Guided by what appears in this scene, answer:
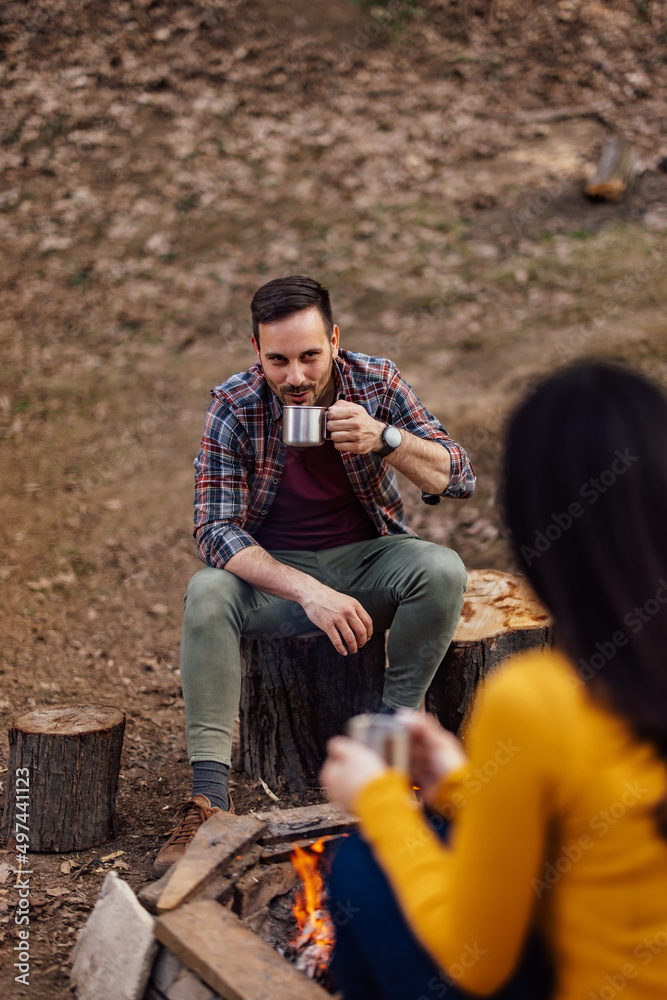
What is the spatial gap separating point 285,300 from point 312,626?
1.17m

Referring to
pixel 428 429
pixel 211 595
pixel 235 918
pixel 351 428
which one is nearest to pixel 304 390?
pixel 351 428

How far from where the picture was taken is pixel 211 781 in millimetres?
2668

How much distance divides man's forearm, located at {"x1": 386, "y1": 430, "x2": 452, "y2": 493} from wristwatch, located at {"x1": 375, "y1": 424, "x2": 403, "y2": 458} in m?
0.02

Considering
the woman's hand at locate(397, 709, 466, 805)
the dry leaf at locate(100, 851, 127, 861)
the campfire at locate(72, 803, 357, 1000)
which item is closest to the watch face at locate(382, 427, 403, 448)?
the campfire at locate(72, 803, 357, 1000)

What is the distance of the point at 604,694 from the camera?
1.15m

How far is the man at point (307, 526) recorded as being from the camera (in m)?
2.72

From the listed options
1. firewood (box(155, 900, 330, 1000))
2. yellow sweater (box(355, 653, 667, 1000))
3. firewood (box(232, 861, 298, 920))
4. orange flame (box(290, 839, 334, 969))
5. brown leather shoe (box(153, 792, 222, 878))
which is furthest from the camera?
brown leather shoe (box(153, 792, 222, 878))

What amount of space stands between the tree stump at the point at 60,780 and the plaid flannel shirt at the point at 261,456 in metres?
0.72

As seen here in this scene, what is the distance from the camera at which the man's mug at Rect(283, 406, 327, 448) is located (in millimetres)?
2662

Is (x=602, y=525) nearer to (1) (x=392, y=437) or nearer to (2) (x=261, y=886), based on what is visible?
(2) (x=261, y=886)

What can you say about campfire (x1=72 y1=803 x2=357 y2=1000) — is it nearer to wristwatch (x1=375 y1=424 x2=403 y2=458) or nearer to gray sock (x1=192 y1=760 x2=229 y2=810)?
gray sock (x1=192 y1=760 x2=229 y2=810)

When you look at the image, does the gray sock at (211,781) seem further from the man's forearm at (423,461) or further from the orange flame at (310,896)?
the man's forearm at (423,461)

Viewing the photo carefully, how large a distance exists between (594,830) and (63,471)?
5.66m

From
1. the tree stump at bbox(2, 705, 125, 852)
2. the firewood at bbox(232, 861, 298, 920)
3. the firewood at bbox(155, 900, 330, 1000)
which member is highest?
the firewood at bbox(155, 900, 330, 1000)
